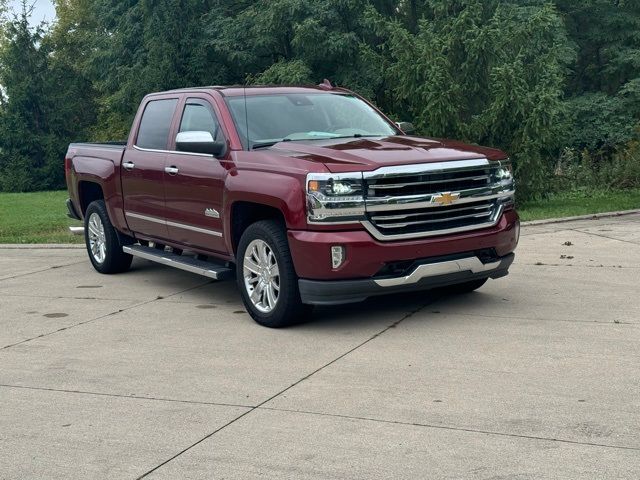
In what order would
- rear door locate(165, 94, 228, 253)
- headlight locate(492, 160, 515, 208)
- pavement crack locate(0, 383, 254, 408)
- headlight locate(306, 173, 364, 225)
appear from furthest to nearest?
rear door locate(165, 94, 228, 253) < headlight locate(492, 160, 515, 208) < headlight locate(306, 173, 364, 225) < pavement crack locate(0, 383, 254, 408)

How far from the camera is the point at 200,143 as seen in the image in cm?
833

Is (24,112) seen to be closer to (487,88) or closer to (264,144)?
(487,88)

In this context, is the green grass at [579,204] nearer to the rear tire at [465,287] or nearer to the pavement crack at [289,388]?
→ the rear tire at [465,287]

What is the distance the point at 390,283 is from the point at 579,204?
427 inches

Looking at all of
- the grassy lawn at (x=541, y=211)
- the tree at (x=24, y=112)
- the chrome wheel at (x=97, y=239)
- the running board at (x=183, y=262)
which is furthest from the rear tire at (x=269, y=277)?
the tree at (x=24, y=112)

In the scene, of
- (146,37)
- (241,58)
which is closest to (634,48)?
(241,58)

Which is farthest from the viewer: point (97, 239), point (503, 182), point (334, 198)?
point (97, 239)

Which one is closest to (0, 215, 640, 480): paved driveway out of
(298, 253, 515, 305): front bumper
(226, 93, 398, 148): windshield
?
(298, 253, 515, 305): front bumper

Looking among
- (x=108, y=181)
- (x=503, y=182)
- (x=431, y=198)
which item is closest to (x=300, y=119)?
(x=431, y=198)

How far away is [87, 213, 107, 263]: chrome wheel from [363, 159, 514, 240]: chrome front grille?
14.8 ft

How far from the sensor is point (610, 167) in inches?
824

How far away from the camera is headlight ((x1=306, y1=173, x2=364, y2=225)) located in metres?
7.27

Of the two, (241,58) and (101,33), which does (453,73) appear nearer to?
(241,58)

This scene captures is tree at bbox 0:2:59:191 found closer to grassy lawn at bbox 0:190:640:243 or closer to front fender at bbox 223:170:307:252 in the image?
grassy lawn at bbox 0:190:640:243
